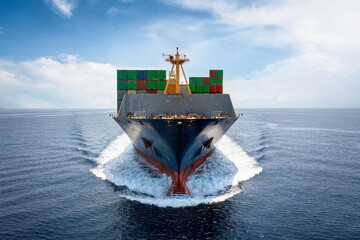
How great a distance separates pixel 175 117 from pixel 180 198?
5831mm

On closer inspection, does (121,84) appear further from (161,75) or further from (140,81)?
(161,75)

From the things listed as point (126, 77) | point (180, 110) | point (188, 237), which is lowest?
point (188, 237)

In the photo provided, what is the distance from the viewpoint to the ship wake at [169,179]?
54.7 feet

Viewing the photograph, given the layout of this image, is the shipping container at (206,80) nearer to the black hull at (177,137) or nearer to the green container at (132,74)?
the green container at (132,74)

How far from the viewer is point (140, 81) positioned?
89.9ft

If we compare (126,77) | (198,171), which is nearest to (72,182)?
(198,171)

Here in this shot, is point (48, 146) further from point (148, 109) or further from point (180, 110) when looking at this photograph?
point (180, 110)

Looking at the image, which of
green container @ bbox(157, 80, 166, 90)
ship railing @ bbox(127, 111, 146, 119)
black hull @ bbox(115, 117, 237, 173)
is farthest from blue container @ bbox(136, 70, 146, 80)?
black hull @ bbox(115, 117, 237, 173)

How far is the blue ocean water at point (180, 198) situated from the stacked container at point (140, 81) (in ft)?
26.1

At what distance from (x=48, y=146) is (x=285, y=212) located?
31.4 m

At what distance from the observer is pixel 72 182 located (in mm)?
19766

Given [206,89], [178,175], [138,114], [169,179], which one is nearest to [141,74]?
[138,114]

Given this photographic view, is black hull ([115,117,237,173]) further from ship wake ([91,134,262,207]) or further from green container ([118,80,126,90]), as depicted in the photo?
green container ([118,80,126,90])

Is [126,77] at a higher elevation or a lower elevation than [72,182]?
higher
